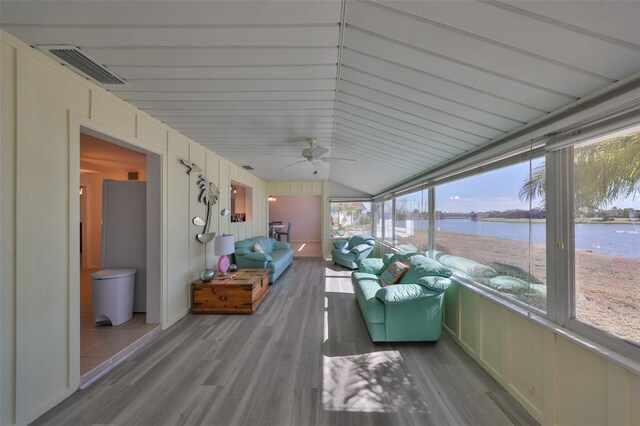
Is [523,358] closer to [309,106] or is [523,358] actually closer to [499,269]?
[499,269]

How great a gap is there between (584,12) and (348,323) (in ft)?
10.8

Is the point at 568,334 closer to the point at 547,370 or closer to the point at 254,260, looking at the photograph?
the point at 547,370

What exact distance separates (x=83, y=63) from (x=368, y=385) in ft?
10.9

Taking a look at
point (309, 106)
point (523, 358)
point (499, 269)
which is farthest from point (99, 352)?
point (499, 269)

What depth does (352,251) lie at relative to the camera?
6.59m

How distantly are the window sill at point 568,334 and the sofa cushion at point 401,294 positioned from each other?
52cm

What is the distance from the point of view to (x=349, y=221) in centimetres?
866

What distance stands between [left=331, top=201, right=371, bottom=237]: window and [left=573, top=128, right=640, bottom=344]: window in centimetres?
689

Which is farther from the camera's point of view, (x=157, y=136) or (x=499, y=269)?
(x=157, y=136)

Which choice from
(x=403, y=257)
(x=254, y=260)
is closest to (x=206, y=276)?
(x=254, y=260)

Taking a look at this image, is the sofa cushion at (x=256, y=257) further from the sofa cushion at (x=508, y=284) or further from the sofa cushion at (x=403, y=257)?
the sofa cushion at (x=508, y=284)

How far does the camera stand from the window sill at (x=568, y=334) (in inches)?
49.7

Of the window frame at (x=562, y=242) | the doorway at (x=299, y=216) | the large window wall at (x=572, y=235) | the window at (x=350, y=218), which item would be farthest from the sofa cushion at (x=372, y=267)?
the doorway at (x=299, y=216)

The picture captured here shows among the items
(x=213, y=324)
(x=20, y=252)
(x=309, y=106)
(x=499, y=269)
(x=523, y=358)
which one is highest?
(x=309, y=106)
